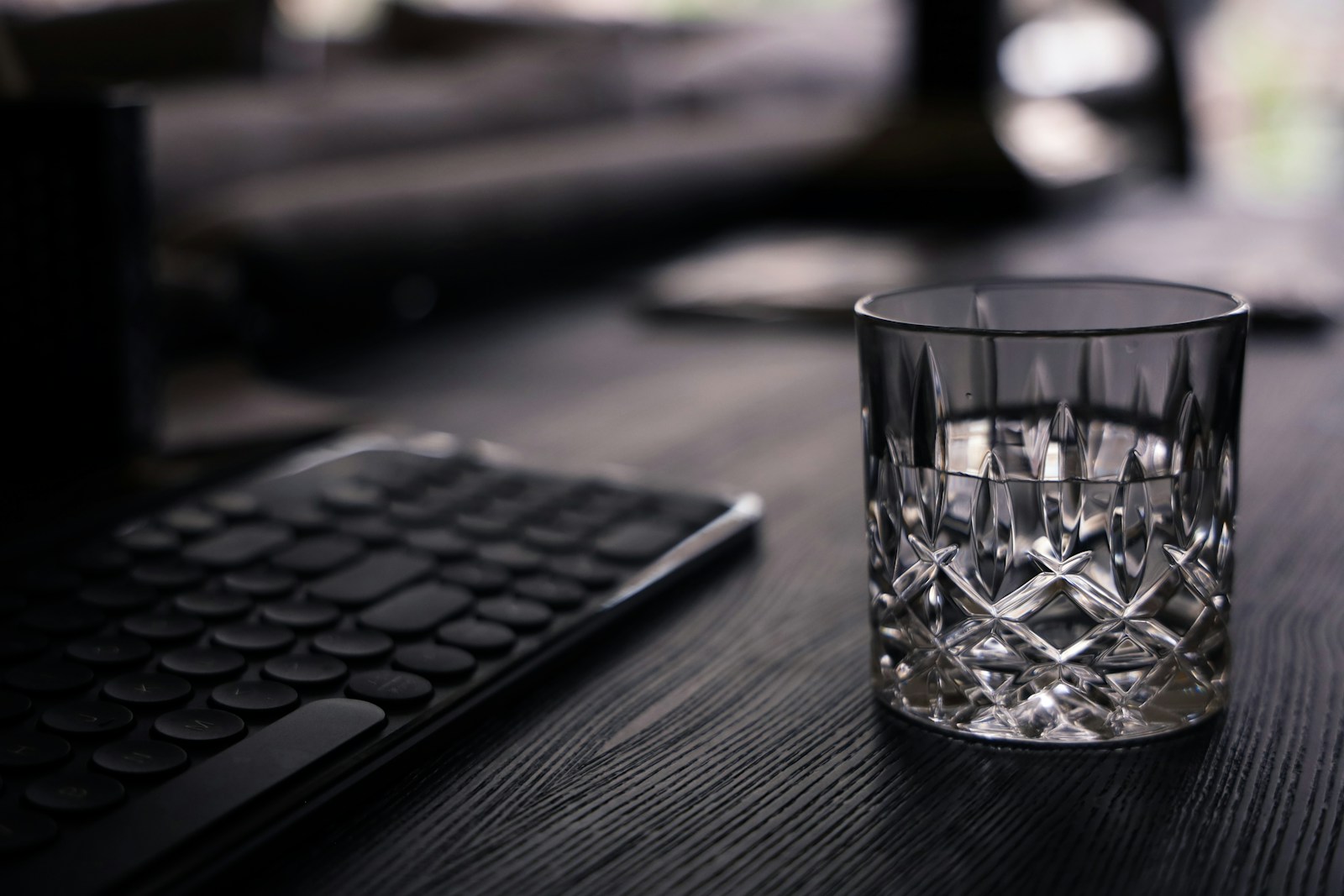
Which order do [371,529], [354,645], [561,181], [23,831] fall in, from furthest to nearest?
[561,181] → [371,529] → [354,645] → [23,831]

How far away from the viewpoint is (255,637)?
0.38 meters

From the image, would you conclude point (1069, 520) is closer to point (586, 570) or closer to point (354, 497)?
point (586, 570)

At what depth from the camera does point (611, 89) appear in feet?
7.18

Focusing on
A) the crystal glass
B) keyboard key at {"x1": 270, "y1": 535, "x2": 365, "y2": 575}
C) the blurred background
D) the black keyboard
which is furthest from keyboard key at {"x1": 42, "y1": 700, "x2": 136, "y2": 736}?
the blurred background

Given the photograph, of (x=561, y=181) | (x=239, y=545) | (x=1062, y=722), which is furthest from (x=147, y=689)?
(x=561, y=181)

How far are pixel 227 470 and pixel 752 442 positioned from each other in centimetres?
26

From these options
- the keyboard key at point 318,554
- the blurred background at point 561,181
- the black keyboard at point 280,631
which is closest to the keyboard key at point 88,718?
the black keyboard at point 280,631

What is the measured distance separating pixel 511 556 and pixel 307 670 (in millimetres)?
106

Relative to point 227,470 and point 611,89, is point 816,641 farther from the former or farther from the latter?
point 611,89

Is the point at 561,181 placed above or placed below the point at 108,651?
above

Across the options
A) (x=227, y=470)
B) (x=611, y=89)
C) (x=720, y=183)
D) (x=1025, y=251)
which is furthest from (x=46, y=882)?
(x=611, y=89)

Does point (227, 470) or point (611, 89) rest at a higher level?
point (611, 89)

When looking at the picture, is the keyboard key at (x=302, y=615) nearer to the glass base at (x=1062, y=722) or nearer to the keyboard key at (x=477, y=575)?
the keyboard key at (x=477, y=575)

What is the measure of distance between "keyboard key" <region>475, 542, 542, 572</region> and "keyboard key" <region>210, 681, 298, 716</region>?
11 centimetres
